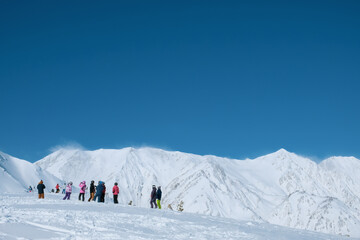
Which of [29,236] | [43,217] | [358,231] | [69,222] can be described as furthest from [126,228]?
[358,231]

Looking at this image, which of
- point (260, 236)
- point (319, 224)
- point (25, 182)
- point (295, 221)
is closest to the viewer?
point (260, 236)

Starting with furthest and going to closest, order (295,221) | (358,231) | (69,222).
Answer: (295,221) → (358,231) → (69,222)

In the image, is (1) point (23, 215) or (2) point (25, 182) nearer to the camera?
(1) point (23, 215)

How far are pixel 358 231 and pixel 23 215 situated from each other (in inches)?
6593

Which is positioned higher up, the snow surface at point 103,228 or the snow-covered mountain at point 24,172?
the snow-covered mountain at point 24,172

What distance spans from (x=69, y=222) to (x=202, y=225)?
7.87 m

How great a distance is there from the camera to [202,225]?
2164cm

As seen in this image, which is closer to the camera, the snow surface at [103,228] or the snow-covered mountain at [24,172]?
the snow surface at [103,228]

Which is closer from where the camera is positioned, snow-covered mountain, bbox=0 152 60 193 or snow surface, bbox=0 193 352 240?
snow surface, bbox=0 193 352 240

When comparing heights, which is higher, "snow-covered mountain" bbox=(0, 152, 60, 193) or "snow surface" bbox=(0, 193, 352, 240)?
"snow-covered mountain" bbox=(0, 152, 60, 193)

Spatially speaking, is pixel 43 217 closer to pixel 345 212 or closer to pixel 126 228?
pixel 126 228

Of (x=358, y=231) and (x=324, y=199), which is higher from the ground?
(x=324, y=199)

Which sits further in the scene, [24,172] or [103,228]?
[24,172]

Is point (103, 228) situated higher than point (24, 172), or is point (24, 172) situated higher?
point (24, 172)
